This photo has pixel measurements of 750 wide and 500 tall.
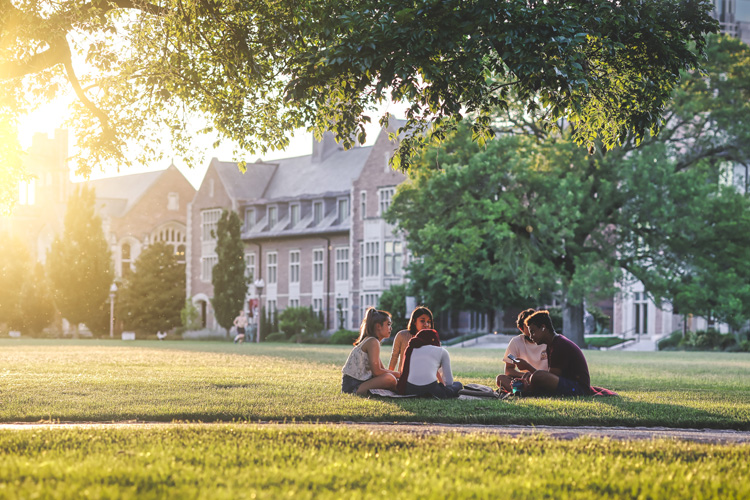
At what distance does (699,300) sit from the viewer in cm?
3906

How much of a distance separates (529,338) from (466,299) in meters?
41.7

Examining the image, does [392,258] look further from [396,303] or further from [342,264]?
[396,303]

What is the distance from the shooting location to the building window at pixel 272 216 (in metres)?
76.1

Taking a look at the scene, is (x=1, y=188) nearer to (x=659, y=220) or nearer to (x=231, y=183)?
(x=659, y=220)

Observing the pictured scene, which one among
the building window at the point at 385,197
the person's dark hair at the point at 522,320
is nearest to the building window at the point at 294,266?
the building window at the point at 385,197

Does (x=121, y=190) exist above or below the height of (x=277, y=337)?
above

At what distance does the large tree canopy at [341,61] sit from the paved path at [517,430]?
11.2 feet

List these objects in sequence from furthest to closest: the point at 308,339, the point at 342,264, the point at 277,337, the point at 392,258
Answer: the point at 342,264
the point at 392,258
the point at 277,337
the point at 308,339

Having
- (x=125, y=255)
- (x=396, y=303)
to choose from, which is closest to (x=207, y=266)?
(x=125, y=255)

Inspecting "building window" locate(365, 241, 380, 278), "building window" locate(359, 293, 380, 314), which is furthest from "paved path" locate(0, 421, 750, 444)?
"building window" locate(365, 241, 380, 278)

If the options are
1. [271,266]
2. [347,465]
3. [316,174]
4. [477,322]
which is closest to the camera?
[347,465]

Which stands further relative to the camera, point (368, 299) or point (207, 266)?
point (207, 266)

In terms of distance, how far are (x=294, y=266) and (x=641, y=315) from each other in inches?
973

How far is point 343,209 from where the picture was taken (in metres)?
70.9
